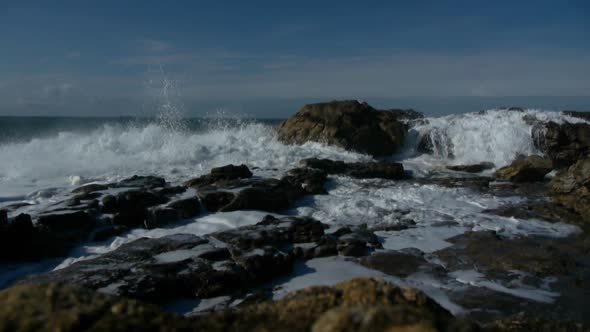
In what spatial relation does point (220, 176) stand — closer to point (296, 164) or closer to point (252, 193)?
point (252, 193)

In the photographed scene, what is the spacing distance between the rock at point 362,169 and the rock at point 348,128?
14.5ft

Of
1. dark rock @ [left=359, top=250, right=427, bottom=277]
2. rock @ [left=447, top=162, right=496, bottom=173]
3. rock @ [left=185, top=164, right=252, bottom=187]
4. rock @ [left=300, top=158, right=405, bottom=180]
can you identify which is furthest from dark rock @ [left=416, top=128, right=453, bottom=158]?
dark rock @ [left=359, top=250, right=427, bottom=277]

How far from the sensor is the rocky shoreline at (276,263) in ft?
6.63

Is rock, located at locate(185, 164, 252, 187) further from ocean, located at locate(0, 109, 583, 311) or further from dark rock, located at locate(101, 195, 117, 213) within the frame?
dark rock, located at locate(101, 195, 117, 213)

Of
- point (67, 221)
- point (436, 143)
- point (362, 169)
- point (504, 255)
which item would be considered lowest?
point (504, 255)

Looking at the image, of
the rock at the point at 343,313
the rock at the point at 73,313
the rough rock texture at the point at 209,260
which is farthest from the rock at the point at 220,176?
the rock at the point at 73,313

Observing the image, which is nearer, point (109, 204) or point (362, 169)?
point (109, 204)

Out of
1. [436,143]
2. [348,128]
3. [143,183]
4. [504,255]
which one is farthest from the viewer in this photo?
[348,128]

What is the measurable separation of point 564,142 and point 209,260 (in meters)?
14.8

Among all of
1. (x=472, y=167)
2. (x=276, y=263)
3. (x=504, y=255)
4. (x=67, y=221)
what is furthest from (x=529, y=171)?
(x=67, y=221)

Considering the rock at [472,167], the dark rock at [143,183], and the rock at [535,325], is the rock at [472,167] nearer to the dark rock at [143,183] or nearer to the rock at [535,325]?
the dark rock at [143,183]

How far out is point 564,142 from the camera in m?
16.3

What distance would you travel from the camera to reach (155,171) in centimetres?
1450

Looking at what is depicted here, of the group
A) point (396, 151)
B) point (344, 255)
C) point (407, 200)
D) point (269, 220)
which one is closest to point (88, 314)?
point (344, 255)
